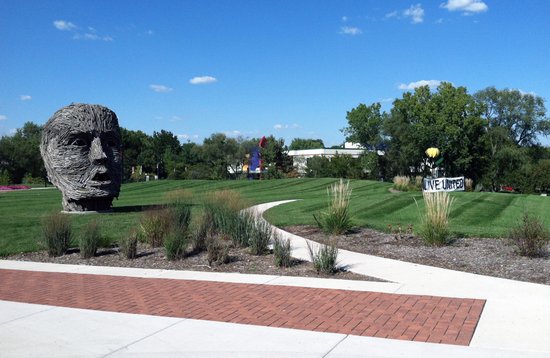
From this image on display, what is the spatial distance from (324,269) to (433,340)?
3.66m

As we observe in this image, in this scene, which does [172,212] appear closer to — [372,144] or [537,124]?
[372,144]

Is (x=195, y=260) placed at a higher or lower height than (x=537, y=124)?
lower

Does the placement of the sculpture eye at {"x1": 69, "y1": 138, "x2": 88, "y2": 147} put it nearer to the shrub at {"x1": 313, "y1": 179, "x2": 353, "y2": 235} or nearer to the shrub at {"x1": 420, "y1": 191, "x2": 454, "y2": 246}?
the shrub at {"x1": 313, "y1": 179, "x2": 353, "y2": 235}

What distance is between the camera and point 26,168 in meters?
66.2

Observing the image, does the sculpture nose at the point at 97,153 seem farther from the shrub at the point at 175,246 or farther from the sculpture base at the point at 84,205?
the shrub at the point at 175,246

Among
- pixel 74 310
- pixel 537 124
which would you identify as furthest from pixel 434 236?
pixel 537 124

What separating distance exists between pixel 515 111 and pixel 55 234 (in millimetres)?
65218

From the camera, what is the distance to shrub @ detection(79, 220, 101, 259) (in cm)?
1103

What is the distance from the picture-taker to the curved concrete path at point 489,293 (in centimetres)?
533

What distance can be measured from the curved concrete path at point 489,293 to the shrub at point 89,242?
13.7 feet

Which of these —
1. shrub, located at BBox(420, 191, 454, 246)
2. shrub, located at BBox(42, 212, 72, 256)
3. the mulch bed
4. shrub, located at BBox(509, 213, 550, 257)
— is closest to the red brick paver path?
the mulch bed

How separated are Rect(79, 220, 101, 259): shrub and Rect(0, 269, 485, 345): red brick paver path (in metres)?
2.08

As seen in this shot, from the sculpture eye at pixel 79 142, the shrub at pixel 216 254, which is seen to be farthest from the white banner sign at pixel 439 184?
the shrub at pixel 216 254

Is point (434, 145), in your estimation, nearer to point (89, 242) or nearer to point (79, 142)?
point (79, 142)
